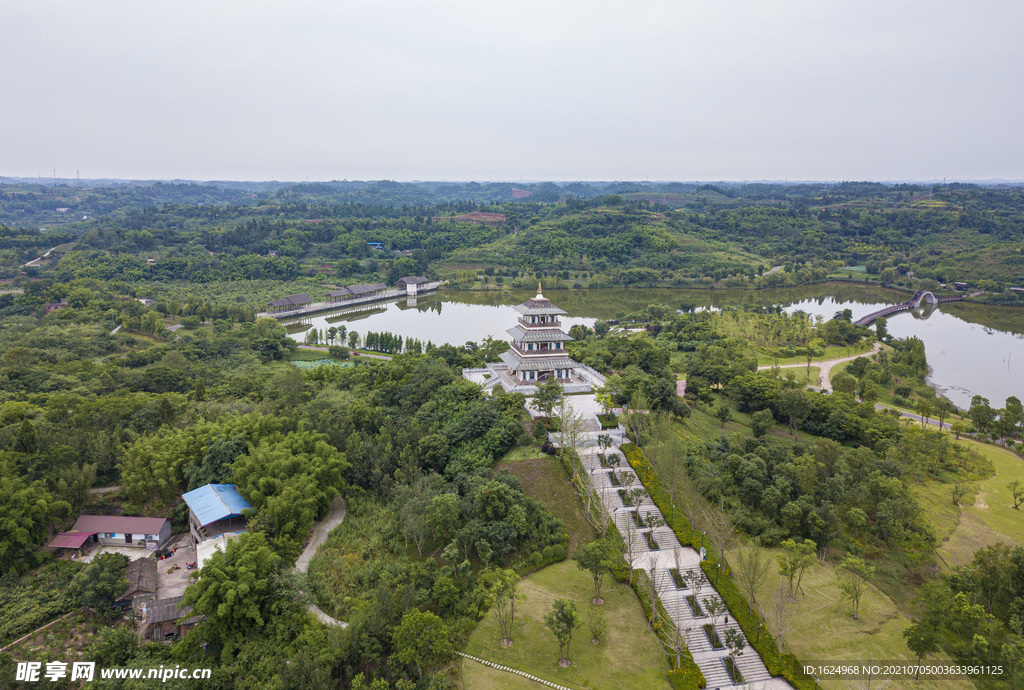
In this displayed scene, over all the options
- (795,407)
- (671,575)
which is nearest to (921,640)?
(671,575)

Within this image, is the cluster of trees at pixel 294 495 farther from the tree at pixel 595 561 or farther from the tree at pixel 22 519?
the tree at pixel 595 561

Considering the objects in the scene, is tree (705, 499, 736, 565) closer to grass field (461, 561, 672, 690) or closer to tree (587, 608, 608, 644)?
grass field (461, 561, 672, 690)

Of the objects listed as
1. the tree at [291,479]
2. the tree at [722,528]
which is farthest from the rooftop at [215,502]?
the tree at [722,528]

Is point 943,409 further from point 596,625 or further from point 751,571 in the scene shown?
point 596,625

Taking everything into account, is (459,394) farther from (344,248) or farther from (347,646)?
(344,248)

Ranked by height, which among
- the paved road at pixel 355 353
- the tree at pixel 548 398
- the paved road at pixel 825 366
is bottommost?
the paved road at pixel 355 353

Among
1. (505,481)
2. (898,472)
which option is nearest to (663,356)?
(898,472)

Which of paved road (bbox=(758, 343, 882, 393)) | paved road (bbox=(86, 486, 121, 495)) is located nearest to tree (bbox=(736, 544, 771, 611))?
paved road (bbox=(758, 343, 882, 393))
